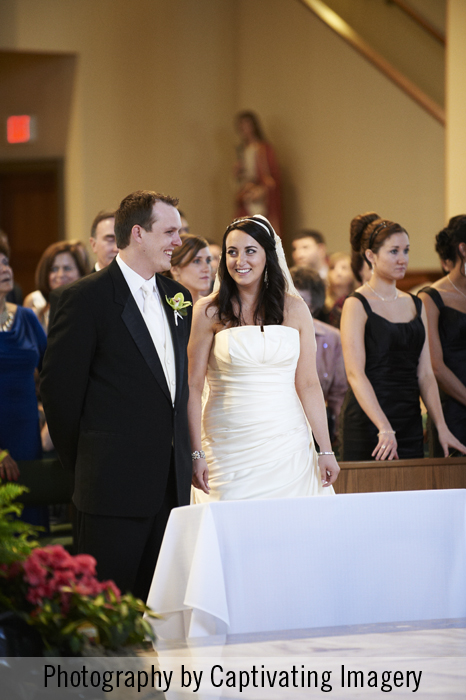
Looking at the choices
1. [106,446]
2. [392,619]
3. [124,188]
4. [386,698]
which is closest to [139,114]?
[124,188]

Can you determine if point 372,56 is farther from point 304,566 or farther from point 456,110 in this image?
point 304,566

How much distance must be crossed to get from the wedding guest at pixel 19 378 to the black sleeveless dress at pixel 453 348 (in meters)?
2.01

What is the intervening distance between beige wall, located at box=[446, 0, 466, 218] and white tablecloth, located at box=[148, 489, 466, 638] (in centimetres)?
425

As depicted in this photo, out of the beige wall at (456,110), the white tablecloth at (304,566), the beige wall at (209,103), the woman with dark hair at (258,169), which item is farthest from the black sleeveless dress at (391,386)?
the woman with dark hair at (258,169)

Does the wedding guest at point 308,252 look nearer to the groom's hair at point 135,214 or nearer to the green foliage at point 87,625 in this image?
the groom's hair at point 135,214

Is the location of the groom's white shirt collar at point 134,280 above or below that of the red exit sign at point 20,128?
below

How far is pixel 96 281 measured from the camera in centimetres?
297

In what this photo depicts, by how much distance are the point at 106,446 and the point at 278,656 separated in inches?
52.3

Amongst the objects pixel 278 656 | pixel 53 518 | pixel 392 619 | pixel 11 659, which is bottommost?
pixel 53 518

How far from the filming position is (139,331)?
9.70 feet

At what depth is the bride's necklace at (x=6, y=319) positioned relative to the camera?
173 inches

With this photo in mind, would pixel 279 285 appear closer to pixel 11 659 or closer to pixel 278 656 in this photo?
pixel 278 656

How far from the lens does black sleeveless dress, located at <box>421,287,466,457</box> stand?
4.44 metres

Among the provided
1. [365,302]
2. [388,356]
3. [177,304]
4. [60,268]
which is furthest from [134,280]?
[60,268]
